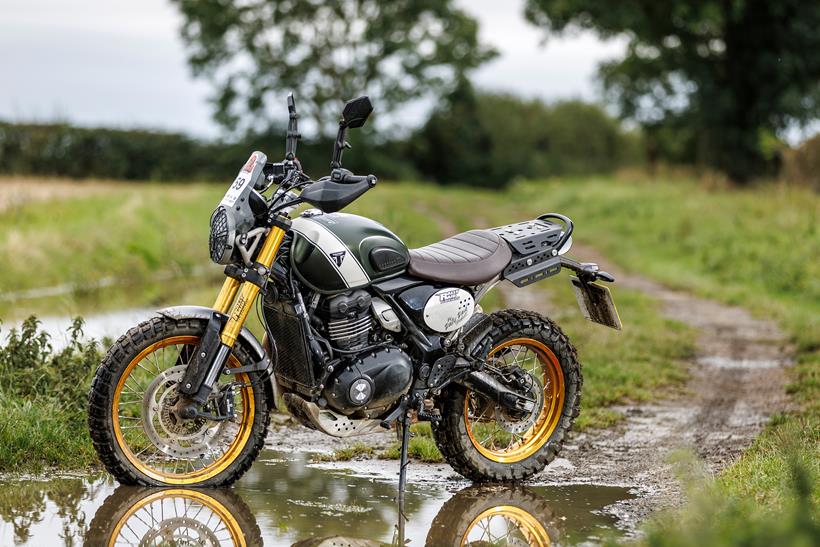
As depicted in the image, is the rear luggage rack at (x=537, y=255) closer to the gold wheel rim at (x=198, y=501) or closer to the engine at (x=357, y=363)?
the engine at (x=357, y=363)

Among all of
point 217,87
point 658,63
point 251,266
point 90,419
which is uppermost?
point 217,87

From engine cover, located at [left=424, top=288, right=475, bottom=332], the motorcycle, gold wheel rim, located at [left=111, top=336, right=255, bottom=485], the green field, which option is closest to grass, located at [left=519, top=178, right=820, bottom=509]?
the green field

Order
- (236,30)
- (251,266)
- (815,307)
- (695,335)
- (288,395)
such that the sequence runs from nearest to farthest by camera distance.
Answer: (251,266) < (288,395) < (695,335) < (815,307) < (236,30)

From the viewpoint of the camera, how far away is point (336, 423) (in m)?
5.91

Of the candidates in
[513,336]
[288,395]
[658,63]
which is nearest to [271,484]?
[288,395]

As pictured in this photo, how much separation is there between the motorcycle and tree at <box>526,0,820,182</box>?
2294 cm

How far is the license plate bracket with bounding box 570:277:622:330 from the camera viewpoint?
254 inches

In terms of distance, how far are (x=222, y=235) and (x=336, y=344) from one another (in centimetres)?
84

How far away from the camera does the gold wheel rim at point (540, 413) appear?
6.35 metres

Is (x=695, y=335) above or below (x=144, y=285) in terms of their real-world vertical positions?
below

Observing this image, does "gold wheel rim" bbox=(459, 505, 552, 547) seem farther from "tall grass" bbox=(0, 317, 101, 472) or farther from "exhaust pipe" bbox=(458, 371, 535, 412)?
"tall grass" bbox=(0, 317, 101, 472)

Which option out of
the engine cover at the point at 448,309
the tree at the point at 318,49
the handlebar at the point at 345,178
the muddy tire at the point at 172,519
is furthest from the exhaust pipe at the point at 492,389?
the tree at the point at 318,49

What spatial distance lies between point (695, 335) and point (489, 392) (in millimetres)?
5720

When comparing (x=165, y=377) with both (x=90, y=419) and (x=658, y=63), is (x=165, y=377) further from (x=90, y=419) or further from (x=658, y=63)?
(x=658, y=63)
